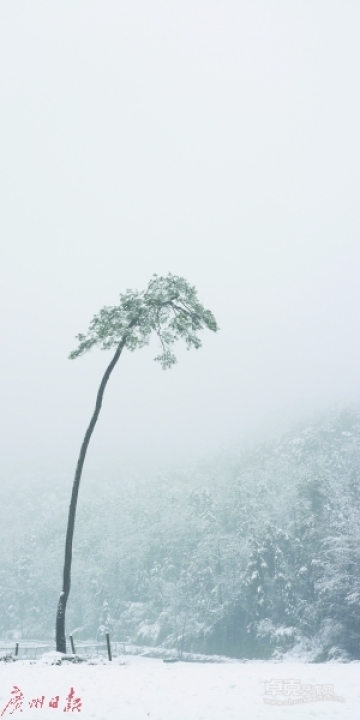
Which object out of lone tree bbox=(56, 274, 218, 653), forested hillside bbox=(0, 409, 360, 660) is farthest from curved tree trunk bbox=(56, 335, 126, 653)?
forested hillside bbox=(0, 409, 360, 660)

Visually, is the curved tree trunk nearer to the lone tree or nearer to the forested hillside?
the lone tree

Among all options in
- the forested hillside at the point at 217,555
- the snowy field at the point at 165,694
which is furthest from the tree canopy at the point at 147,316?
the forested hillside at the point at 217,555

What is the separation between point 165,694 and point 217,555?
73544mm

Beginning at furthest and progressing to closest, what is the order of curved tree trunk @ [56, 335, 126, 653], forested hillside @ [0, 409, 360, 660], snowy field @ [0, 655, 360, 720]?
forested hillside @ [0, 409, 360, 660]
curved tree trunk @ [56, 335, 126, 653]
snowy field @ [0, 655, 360, 720]

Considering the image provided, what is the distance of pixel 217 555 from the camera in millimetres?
81500

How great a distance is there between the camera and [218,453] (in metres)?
141

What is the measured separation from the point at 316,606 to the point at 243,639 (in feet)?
58.6

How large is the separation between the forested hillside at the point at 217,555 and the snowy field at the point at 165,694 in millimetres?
41501

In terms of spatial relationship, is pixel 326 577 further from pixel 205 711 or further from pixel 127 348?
pixel 205 711

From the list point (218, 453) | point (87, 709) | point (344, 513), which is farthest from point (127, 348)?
point (218, 453)

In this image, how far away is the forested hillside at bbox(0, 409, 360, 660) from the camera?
6138 centimetres

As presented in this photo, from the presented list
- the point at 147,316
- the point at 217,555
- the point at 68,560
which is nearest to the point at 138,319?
the point at 147,316

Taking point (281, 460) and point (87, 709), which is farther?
point (281, 460)

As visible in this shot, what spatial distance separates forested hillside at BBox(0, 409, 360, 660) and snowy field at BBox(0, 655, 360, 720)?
41.5 metres
